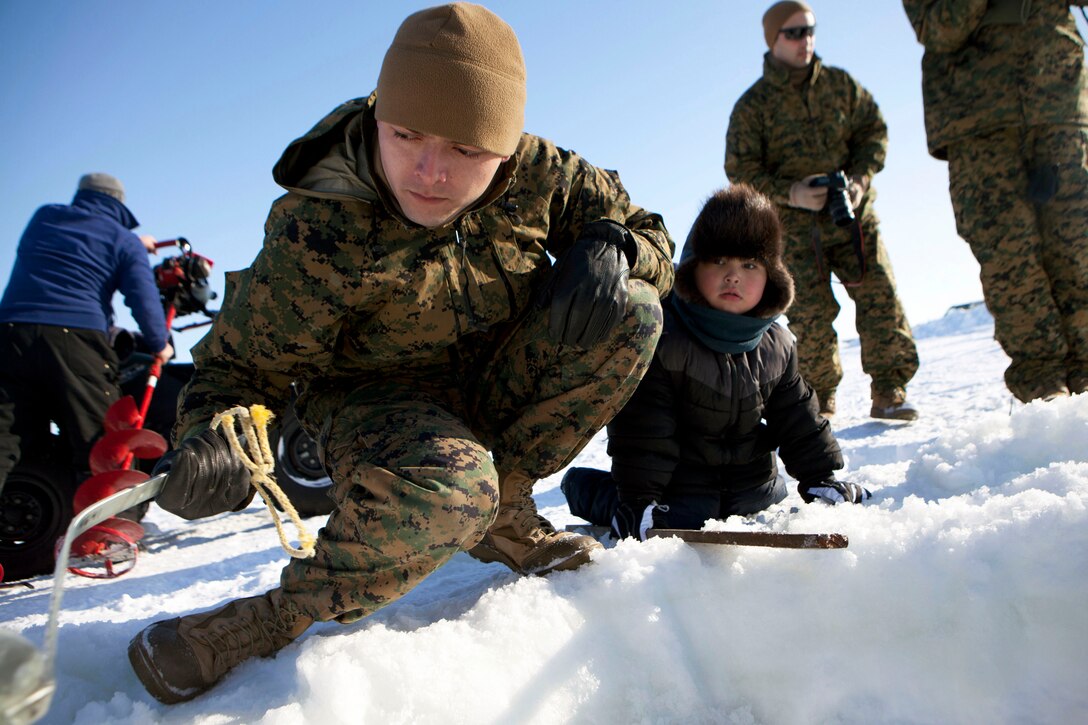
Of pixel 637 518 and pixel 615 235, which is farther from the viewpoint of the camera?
pixel 637 518

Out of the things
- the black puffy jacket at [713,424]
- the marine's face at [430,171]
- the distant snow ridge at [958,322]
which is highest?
the marine's face at [430,171]

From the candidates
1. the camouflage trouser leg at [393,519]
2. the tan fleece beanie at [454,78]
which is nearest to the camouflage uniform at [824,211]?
the tan fleece beanie at [454,78]

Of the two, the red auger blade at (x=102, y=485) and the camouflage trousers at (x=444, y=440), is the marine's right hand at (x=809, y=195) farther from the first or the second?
the red auger blade at (x=102, y=485)

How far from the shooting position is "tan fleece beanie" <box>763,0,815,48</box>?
3949mm

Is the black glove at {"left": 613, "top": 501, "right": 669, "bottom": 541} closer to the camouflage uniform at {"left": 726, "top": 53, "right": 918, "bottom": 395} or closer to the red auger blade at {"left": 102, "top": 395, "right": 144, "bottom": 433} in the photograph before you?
the red auger blade at {"left": 102, "top": 395, "right": 144, "bottom": 433}

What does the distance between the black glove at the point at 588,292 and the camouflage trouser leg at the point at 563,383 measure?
0.23 feet

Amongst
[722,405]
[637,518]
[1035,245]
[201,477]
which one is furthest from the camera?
[1035,245]

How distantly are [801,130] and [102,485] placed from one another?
3.63 m

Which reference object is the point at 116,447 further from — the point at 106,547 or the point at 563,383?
the point at 563,383

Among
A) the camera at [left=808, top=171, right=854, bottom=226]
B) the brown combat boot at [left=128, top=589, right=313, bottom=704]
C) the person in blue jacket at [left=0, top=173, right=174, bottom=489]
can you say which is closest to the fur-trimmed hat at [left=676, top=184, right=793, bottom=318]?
the camera at [left=808, top=171, right=854, bottom=226]

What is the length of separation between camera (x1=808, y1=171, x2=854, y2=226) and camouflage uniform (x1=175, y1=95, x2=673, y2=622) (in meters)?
1.99

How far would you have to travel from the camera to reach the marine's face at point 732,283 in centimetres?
234

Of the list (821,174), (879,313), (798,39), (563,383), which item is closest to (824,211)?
(821,174)

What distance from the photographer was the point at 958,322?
477 inches
